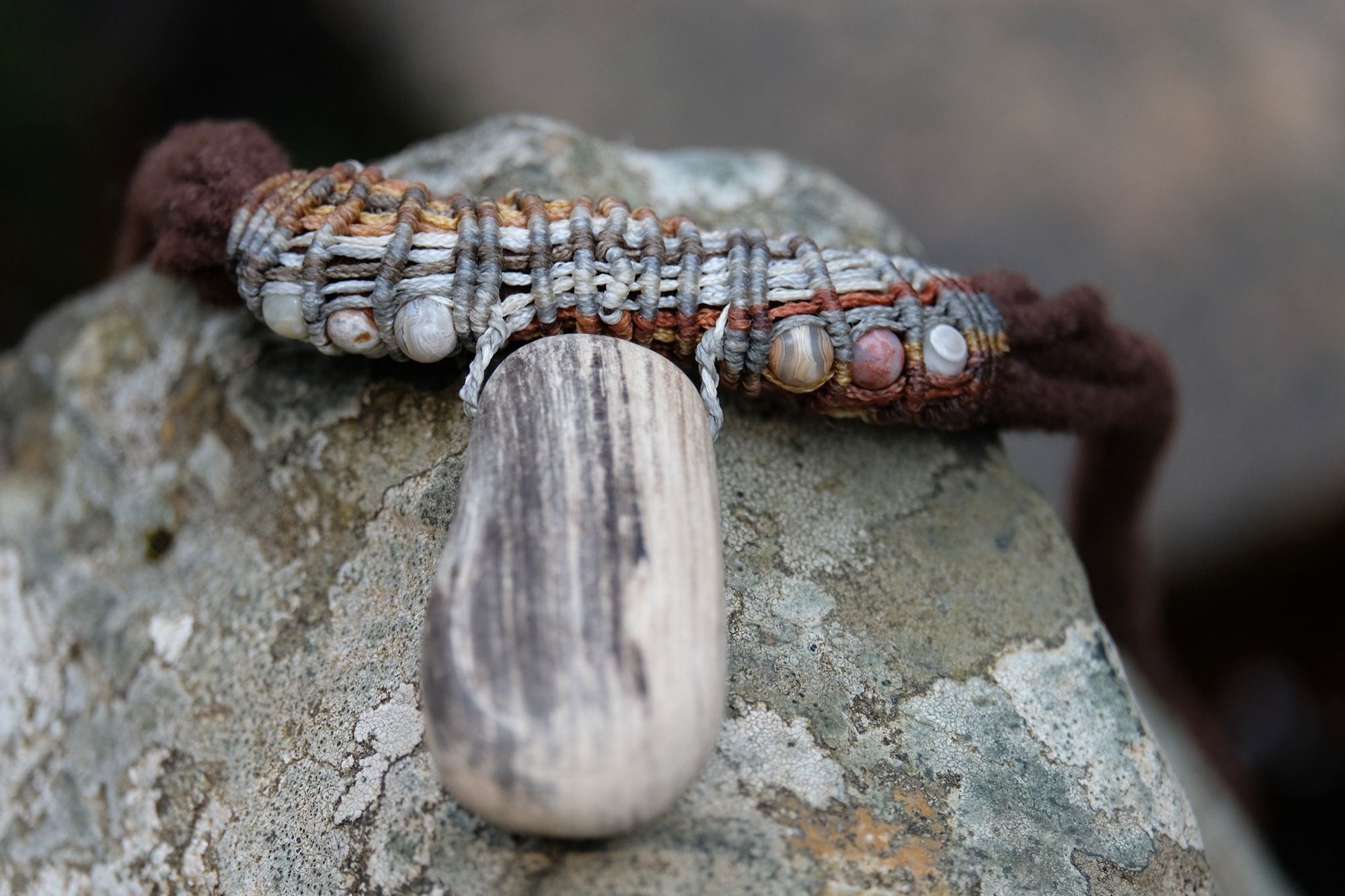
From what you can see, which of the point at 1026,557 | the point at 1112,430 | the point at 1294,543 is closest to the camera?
the point at 1026,557

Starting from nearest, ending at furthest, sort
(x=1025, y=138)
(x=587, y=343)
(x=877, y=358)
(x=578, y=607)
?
1. (x=578, y=607)
2. (x=587, y=343)
3. (x=877, y=358)
4. (x=1025, y=138)

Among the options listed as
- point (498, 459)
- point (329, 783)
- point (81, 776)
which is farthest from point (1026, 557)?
point (81, 776)

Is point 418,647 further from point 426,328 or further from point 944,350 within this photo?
point 944,350

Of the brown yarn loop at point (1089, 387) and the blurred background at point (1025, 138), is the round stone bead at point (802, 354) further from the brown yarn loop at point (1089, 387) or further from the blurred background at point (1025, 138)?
the blurred background at point (1025, 138)

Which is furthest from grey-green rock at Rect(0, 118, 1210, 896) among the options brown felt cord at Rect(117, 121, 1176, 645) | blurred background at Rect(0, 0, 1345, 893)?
blurred background at Rect(0, 0, 1345, 893)

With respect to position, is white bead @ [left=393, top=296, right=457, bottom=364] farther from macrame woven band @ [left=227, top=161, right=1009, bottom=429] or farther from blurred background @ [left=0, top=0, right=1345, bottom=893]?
blurred background @ [left=0, top=0, right=1345, bottom=893]

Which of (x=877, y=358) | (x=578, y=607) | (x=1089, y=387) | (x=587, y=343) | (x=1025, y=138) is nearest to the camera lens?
(x=578, y=607)

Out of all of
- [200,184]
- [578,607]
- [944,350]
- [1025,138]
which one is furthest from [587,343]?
[1025,138]

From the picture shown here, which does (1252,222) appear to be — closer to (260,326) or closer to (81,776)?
(260,326)
